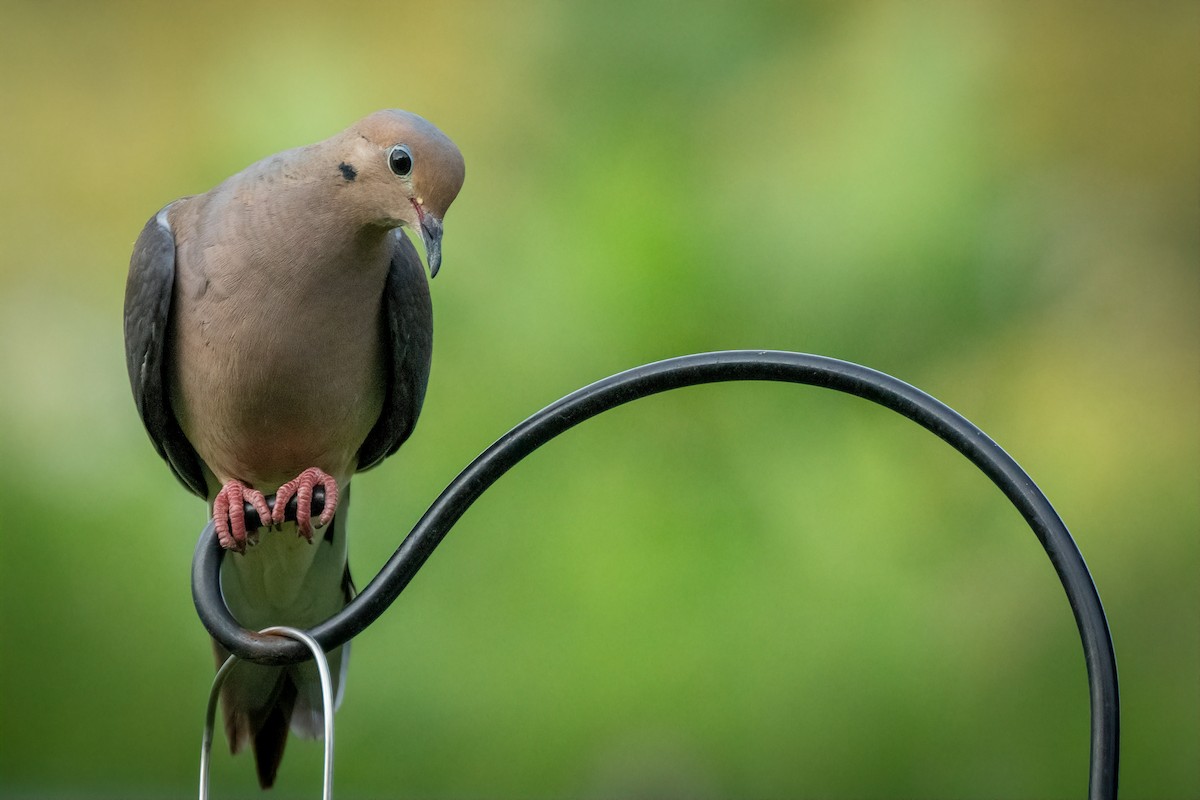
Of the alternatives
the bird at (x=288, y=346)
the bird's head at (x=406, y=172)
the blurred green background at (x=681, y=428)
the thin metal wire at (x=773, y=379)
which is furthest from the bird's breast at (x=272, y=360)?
the blurred green background at (x=681, y=428)

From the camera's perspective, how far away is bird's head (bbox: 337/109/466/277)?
124cm

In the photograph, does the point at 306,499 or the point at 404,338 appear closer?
the point at 306,499

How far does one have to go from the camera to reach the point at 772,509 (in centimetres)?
249

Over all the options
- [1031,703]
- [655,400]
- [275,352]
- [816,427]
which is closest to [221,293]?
[275,352]

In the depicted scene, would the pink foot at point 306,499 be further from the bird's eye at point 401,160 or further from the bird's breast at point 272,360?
the bird's eye at point 401,160

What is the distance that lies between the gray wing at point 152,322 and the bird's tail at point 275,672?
21cm

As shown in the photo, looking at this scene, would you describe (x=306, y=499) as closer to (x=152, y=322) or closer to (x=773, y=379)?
(x=152, y=322)

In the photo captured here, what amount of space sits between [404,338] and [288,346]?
194 mm

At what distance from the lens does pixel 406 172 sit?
49.6 inches

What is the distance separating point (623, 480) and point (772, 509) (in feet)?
0.99

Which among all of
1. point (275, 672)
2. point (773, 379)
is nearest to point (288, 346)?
point (275, 672)

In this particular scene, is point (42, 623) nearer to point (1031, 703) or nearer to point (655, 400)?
point (655, 400)

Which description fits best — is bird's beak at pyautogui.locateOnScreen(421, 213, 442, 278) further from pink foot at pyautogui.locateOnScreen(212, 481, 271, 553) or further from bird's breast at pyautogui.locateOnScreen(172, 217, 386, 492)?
pink foot at pyautogui.locateOnScreen(212, 481, 271, 553)

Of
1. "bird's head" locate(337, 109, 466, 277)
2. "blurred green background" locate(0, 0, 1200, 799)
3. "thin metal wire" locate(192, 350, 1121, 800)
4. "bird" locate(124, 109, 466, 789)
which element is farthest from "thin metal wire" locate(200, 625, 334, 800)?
"blurred green background" locate(0, 0, 1200, 799)
